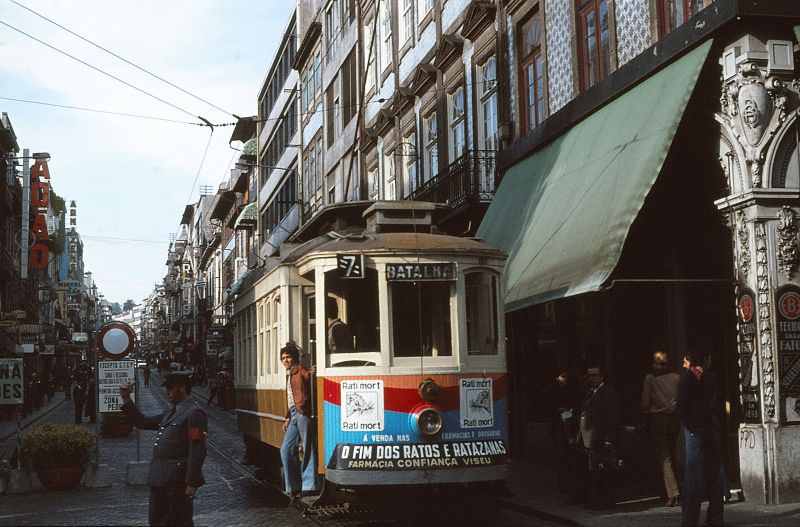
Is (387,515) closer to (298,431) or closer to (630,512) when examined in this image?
(298,431)

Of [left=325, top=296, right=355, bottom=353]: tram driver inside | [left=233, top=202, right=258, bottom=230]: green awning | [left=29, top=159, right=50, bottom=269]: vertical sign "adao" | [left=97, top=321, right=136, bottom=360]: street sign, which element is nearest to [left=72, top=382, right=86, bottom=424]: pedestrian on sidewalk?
[left=97, top=321, right=136, bottom=360]: street sign

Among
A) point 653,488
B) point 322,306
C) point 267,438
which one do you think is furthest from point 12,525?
point 653,488

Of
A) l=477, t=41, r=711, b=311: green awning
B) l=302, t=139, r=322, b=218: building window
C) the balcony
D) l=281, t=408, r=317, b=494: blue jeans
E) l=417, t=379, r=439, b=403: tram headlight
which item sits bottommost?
l=281, t=408, r=317, b=494: blue jeans

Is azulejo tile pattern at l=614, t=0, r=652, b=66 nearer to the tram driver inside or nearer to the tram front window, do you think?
the tram front window

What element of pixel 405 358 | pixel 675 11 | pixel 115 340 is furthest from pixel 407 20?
pixel 405 358

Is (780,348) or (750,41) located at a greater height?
(750,41)

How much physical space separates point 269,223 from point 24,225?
42.0 feet

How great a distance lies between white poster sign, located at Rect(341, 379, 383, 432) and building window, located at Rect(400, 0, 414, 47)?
1722 centimetres

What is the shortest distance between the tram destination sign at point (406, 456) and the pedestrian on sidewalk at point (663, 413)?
2.73 m

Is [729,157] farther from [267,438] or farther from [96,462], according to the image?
[96,462]

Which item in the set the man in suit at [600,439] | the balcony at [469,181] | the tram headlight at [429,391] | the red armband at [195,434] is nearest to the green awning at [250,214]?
the balcony at [469,181]

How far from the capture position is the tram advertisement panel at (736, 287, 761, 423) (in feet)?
37.9

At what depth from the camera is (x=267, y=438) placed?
1393 cm

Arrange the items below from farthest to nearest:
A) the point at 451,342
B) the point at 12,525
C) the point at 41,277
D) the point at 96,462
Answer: the point at 41,277, the point at 96,462, the point at 12,525, the point at 451,342
